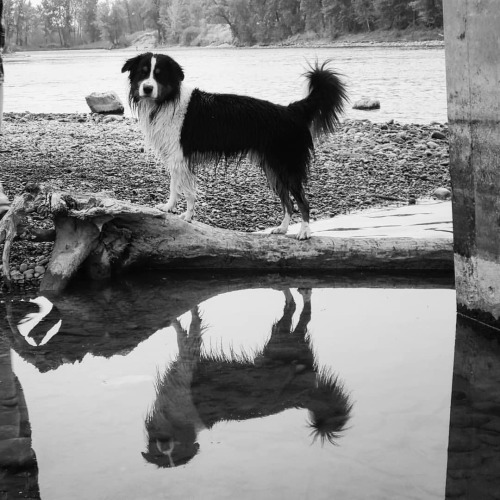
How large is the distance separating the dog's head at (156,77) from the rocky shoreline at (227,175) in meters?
1.20

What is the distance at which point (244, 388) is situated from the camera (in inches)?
156

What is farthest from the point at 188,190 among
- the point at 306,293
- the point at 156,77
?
the point at 306,293

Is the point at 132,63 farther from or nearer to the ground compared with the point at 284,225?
farther from the ground

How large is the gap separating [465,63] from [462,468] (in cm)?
241

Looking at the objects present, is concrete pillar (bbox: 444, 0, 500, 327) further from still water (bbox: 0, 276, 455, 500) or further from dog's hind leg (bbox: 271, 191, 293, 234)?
dog's hind leg (bbox: 271, 191, 293, 234)

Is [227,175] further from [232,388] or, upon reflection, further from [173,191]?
[232,388]

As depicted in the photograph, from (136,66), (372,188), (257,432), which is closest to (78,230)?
(136,66)

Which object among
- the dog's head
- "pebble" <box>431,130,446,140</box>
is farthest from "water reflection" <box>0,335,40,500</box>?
"pebble" <box>431,130,446,140</box>

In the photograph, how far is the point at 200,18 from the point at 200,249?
118976 mm

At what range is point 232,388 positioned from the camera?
3.98m

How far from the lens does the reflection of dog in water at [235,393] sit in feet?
11.4

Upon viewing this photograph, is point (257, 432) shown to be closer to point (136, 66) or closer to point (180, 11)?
point (136, 66)

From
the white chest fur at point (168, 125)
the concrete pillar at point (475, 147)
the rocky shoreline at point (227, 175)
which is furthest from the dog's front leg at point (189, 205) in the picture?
the concrete pillar at point (475, 147)

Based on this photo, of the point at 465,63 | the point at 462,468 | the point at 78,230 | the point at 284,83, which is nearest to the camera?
the point at 462,468
